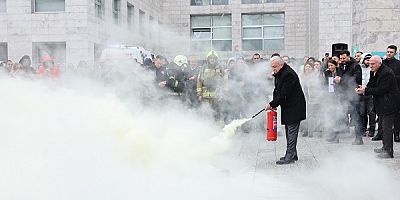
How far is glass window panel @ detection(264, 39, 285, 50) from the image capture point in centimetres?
3654

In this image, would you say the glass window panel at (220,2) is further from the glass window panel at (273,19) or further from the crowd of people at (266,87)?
the crowd of people at (266,87)

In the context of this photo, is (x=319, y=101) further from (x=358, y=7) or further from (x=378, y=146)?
(x=358, y=7)

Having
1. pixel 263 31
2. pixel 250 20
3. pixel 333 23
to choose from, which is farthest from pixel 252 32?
pixel 333 23

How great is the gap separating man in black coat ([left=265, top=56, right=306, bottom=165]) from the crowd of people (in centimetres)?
128

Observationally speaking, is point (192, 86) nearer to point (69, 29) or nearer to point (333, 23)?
point (69, 29)

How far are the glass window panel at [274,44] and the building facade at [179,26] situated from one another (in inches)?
1.0

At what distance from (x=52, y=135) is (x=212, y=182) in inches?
78.6

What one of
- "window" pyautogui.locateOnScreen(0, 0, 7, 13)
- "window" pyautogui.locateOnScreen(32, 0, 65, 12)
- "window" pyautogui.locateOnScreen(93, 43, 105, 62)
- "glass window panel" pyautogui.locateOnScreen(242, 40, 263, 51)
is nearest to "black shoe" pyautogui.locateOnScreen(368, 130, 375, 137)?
"window" pyautogui.locateOnScreen(93, 43, 105, 62)

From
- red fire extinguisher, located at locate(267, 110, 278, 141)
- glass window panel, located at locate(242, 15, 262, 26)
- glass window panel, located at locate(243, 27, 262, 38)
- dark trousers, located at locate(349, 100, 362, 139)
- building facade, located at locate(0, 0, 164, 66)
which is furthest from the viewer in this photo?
glass window panel, located at locate(242, 15, 262, 26)

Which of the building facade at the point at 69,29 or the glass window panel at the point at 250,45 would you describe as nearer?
the building facade at the point at 69,29

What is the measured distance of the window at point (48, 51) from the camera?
45.4ft

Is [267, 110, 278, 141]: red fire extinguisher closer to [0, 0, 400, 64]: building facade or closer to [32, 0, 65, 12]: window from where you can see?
[0, 0, 400, 64]: building facade

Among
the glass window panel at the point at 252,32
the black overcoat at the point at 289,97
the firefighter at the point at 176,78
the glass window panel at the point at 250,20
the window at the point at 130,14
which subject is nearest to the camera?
Result: the black overcoat at the point at 289,97

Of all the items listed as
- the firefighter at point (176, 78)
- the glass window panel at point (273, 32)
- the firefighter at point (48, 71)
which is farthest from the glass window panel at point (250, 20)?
the firefighter at point (48, 71)
